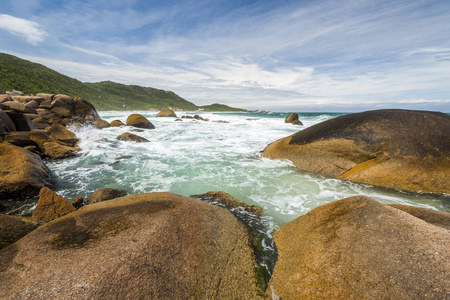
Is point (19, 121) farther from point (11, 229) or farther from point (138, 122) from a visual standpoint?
point (138, 122)

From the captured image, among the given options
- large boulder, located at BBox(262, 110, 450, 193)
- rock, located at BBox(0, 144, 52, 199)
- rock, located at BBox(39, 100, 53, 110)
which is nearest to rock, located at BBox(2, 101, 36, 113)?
rock, located at BBox(39, 100, 53, 110)

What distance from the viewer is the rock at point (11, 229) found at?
221 centimetres

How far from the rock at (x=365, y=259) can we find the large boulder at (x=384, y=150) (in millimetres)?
3506

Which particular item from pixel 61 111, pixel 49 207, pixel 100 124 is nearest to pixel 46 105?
pixel 61 111

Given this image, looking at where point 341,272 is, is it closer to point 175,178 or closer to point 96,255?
point 96,255

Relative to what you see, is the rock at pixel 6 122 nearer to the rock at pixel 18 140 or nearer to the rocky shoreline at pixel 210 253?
the rock at pixel 18 140

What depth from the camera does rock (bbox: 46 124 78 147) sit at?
9852mm

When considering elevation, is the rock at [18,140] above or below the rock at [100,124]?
above

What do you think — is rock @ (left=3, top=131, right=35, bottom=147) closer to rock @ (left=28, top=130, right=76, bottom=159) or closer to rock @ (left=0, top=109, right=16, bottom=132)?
rock @ (left=28, top=130, right=76, bottom=159)

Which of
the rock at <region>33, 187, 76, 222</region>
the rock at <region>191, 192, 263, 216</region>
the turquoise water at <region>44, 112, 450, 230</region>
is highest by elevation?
the rock at <region>33, 187, 76, 222</region>

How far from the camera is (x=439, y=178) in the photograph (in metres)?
5.21

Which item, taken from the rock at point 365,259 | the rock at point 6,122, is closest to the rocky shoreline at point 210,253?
the rock at point 365,259

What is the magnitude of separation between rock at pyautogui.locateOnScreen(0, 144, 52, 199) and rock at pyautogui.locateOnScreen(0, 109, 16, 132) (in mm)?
4758

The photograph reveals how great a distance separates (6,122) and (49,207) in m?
8.68
